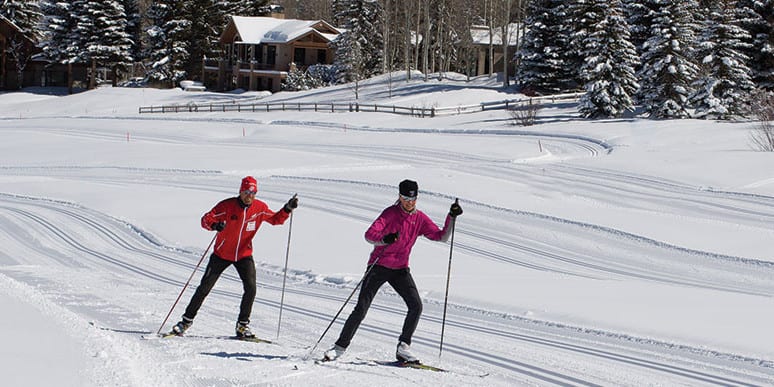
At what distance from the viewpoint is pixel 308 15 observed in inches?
5010

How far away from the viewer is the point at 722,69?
3944 cm

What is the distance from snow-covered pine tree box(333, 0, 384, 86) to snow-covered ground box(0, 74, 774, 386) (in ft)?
91.5

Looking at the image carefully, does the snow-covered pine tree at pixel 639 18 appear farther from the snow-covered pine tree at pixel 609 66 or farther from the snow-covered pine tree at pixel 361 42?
the snow-covered pine tree at pixel 361 42

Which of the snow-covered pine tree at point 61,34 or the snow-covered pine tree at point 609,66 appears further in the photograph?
the snow-covered pine tree at point 61,34

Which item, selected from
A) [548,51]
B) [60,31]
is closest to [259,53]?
[60,31]

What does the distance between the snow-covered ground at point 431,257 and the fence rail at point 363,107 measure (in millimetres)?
9594

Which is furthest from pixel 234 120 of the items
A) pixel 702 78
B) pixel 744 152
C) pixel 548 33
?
pixel 744 152

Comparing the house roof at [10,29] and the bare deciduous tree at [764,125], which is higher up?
the house roof at [10,29]

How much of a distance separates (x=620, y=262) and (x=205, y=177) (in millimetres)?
16193

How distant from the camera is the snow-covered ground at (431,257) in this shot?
859cm

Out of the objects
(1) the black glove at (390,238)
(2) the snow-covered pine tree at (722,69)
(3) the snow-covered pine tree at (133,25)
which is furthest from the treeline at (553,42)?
(1) the black glove at (390,238)

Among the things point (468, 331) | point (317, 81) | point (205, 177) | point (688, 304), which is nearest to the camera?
point (468, 331)

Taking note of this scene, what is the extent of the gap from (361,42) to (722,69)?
130ft

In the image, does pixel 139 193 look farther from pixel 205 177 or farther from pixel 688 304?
pixel 688 304
